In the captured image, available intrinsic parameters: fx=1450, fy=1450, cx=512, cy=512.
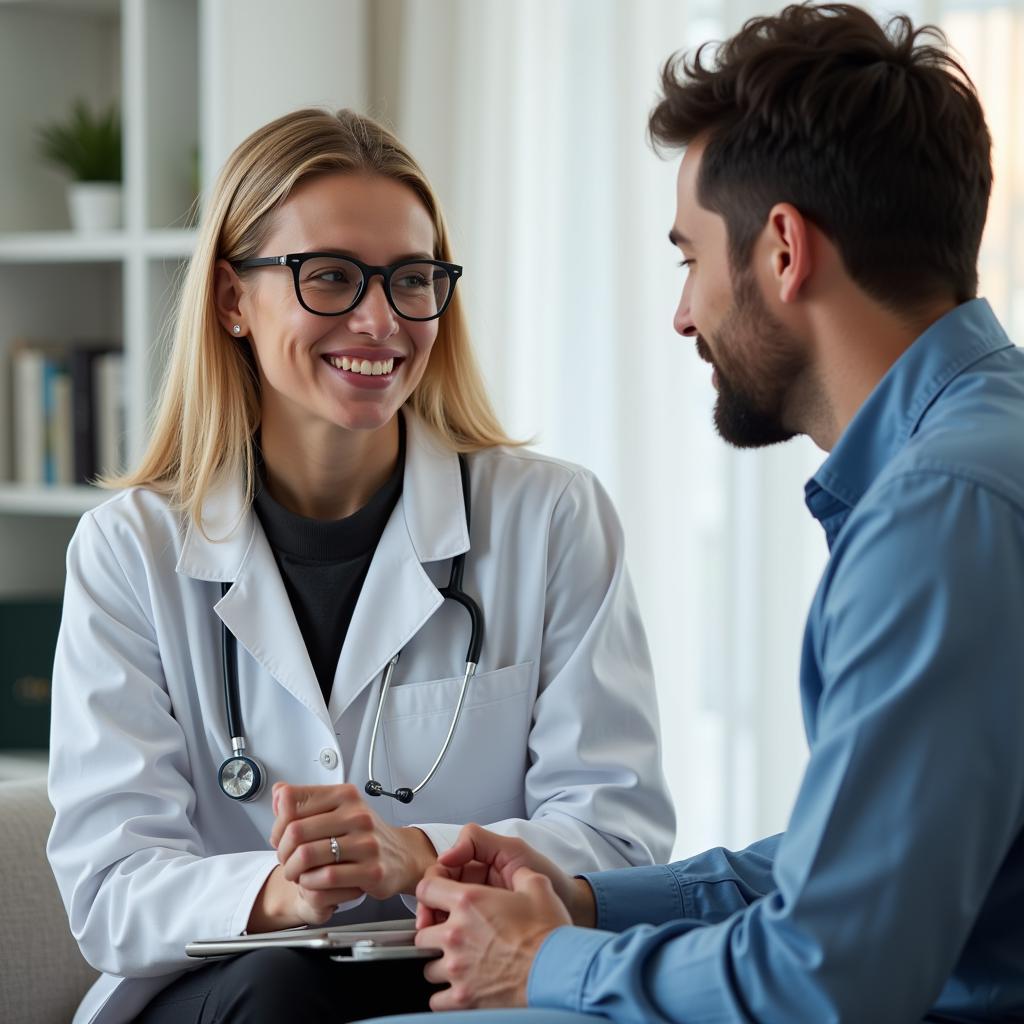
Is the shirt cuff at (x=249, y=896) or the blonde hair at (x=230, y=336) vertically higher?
the blonde hair at (x=230, y=336)

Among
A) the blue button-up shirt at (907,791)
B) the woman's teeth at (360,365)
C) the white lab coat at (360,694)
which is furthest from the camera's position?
the woman's teeth at (360,365)

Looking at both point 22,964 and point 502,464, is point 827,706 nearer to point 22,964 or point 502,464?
point 502,464

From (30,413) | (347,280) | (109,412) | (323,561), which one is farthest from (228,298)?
(30,413)

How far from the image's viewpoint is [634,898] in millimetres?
1438

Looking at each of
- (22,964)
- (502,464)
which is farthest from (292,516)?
(22,964)

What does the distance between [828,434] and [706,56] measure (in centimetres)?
147

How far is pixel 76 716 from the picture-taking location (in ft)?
5.46

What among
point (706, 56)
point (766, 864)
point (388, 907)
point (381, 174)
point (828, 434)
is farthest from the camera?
point (706, 56)

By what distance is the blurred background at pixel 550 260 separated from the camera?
8.53 feet

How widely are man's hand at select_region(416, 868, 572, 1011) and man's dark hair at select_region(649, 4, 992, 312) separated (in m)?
0.58

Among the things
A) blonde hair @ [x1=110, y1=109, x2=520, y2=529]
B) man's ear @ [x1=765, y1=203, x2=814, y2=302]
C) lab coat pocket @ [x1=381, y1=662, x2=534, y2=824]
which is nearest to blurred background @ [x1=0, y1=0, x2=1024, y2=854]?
blonde hair @ [x1=110, y1=109, x2=520, y2=529]

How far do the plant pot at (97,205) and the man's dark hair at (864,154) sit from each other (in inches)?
80.5

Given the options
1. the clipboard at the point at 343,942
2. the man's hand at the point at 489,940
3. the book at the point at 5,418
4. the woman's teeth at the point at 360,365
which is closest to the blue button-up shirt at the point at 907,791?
the man's hand at the point at 489,940

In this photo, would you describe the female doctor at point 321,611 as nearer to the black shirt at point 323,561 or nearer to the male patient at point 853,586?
the black shirt at point 323,561
